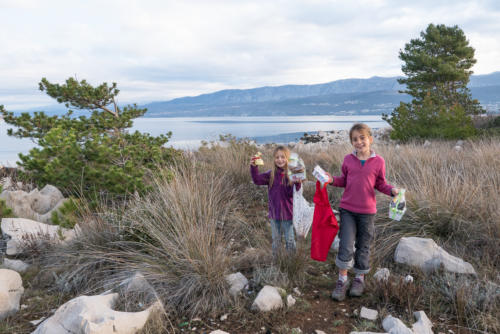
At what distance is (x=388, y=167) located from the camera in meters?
6.09

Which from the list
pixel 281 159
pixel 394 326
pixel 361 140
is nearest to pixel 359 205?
pixel 361 140

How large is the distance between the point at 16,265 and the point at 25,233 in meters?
0.49

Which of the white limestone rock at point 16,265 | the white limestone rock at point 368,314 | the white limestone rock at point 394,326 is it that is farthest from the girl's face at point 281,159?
the white limestone rock at point 16,265

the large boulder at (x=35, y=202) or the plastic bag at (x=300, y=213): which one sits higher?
the plastic bag at (x=300, y=213)

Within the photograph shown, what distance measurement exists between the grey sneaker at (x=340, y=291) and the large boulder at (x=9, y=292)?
9.38 feet

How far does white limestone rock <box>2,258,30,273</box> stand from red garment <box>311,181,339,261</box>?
3.18m

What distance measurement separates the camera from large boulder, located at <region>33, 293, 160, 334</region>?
220 cm

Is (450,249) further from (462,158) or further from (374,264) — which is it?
(462,158)

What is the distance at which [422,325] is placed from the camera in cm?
240

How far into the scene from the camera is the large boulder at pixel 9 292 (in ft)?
9.11

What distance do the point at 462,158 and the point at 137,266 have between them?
21.9 ft

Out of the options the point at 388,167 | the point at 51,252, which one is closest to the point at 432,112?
the point at 388,167

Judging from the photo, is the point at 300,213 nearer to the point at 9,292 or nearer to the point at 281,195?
the point at 281,195

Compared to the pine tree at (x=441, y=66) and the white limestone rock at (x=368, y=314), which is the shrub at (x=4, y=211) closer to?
the white limestone rock at (x=368, y=314)
